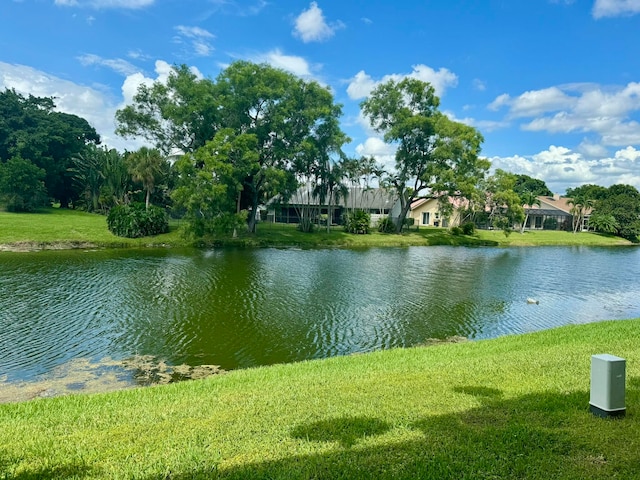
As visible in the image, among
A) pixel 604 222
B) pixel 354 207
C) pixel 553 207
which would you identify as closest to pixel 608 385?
pixel 354 207

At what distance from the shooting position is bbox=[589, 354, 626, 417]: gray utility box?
4.53 m

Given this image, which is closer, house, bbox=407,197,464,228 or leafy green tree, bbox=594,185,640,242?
leafy green tree, bbox=594,185,640,242

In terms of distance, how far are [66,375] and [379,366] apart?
666 centimetres

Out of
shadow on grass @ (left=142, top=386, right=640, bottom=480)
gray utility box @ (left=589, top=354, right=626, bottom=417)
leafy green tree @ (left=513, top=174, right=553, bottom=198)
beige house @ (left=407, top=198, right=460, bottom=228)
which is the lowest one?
shadow on grass @ (left=142, top=386, right=640, bottom=480)

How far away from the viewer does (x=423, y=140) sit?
156ft

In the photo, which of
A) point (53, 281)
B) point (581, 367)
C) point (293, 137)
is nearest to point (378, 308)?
point (581, 367)

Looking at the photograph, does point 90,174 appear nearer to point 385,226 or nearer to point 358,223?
point 358,223

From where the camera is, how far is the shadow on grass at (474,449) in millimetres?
3707

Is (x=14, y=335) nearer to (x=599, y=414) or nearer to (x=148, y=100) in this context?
(x=599, y=414)

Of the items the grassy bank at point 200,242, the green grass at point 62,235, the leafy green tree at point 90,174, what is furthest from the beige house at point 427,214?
the leafy green tree at point 90,174

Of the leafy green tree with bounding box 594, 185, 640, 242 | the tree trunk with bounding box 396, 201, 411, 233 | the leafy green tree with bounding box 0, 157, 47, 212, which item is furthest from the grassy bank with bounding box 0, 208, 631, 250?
the leafy green tree with bounding box 594, 185, 640, 242

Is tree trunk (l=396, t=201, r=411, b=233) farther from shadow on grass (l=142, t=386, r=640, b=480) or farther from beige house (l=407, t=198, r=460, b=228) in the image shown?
shadow on grass (l=142, t=386, r=640, b=480)

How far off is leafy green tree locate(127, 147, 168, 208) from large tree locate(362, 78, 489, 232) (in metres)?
22.9

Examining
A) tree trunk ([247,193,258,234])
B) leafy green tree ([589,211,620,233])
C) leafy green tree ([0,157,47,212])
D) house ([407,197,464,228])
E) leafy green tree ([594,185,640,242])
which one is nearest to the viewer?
tree trunk ([247,193,258,234])
